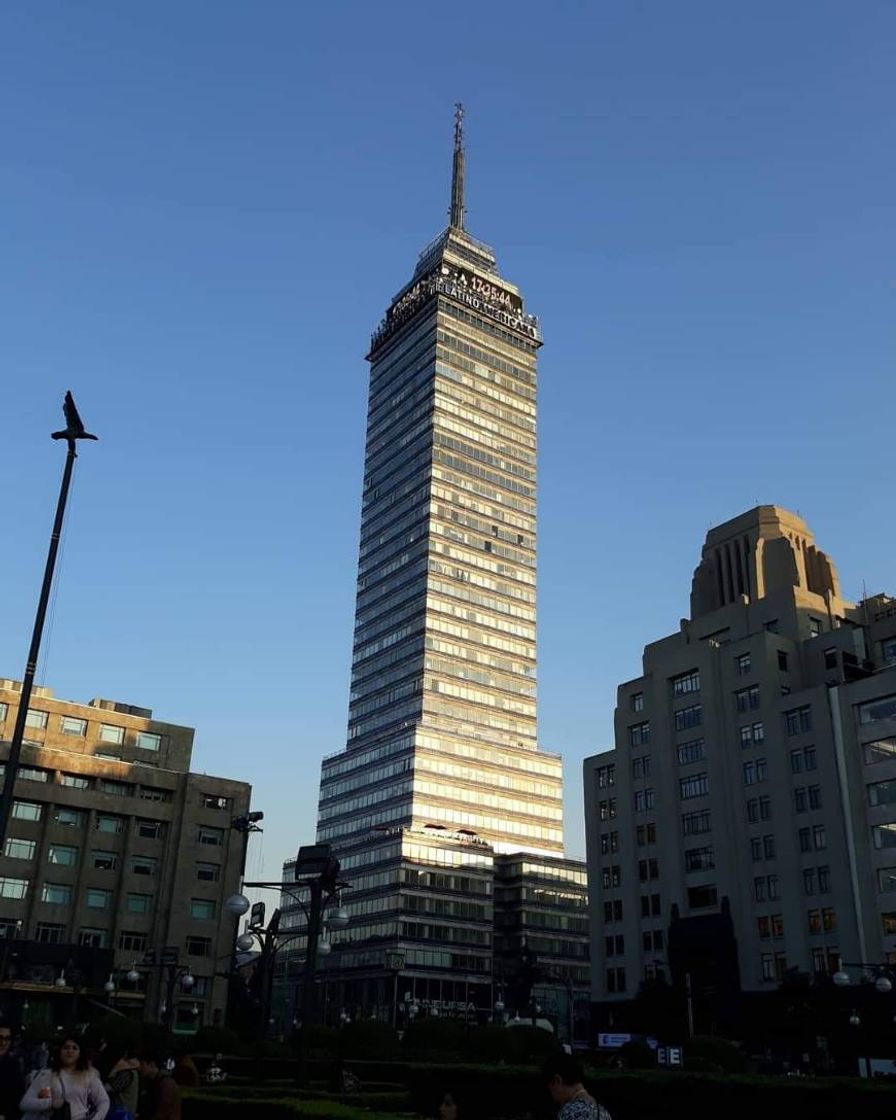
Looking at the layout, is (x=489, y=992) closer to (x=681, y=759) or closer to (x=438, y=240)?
(x=681, y=759)

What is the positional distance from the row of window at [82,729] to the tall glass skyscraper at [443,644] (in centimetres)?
5439

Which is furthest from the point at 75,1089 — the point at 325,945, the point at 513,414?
the point at 513,414

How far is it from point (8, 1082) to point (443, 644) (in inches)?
5673

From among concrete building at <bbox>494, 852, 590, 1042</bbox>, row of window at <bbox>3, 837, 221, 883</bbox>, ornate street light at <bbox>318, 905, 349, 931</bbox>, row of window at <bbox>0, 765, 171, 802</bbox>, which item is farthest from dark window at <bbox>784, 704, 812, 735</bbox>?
concrete building at <bbox>494, 852, 590, 1042</bbox>

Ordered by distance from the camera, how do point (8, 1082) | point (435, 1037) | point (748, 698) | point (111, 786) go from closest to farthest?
point (8, 1082) → point (435, 1037) → point (748, 698) → point (111, 786)

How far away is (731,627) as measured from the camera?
299 feet

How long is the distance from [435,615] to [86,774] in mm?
78487

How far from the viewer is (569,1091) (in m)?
9.00

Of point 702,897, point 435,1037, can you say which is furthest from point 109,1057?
point 702,897

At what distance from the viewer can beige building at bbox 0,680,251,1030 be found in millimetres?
76875

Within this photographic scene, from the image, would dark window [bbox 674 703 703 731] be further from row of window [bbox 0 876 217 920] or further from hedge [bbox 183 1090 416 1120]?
hedge [bbox 183 1090 416 1120]

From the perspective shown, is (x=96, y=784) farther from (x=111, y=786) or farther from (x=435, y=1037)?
(x=435, y=1037)

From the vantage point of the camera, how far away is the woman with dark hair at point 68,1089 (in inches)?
451

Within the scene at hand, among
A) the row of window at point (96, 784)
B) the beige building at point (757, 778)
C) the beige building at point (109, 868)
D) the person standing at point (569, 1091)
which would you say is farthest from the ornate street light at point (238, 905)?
the row of window at point (96, 784)
